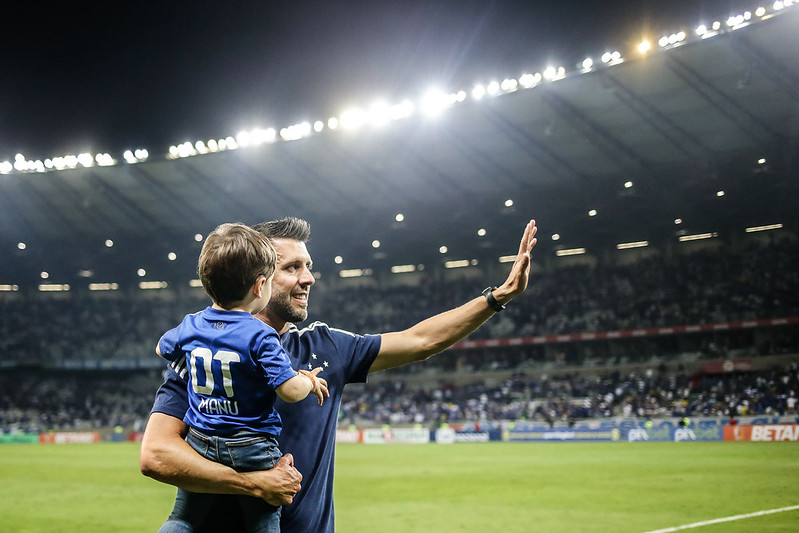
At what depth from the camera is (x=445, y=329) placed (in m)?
3.62

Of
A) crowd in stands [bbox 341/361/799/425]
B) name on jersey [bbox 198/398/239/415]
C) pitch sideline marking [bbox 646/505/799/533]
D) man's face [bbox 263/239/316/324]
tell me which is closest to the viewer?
name on jersey [bbox 198/398/239/415]

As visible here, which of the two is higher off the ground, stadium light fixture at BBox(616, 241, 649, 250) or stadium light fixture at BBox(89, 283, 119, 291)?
stadium light fixture at BBox(89, 283, 119, 291)

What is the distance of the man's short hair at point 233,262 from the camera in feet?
9.33

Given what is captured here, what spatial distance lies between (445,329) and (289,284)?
80cm

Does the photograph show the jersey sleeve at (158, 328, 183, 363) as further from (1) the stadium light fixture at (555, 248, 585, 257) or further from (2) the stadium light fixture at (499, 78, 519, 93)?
(1) the stadium light fixture at (555, 248, 585, 257)

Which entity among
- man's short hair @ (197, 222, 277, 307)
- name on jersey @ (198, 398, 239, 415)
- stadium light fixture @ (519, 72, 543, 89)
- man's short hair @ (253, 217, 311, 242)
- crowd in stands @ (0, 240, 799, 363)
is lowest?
name on jersey @ (198, 398, 239, 415)

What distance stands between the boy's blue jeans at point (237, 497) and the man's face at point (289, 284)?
712mm

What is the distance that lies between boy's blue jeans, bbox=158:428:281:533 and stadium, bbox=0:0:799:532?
10.4 meters

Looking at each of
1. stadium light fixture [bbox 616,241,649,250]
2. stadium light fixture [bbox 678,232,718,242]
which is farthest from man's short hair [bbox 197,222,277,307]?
stadium light fixture [bbox 616,241,649,250]

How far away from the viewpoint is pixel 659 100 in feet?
110

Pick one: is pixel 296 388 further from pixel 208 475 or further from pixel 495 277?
pixel 495 277

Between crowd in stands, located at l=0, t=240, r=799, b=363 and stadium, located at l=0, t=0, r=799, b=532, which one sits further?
crowd in stands, located at l=0, t=240, r=799, b=363

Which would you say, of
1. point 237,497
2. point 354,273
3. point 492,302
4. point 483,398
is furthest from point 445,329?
point 354,273

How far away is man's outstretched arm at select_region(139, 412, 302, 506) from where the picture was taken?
2.81m
